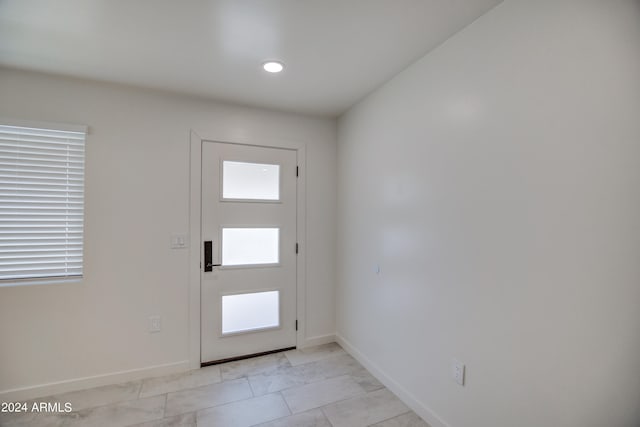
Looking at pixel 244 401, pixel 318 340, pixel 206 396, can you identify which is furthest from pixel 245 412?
pixel 318 340

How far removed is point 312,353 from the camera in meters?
3.01

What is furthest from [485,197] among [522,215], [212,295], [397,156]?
[212,295]

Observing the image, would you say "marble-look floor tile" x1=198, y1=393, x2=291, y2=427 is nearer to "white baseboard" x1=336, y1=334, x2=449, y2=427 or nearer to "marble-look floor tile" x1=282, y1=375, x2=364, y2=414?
"marble-look floor tile" x1=282, y1=375, x2=364, y2=414

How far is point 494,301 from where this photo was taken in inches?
61.9

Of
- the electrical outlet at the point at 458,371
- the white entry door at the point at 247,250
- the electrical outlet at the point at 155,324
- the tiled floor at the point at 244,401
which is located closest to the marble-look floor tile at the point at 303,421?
the tiled floor at the point at 244,401

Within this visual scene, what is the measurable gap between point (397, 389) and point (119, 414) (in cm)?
207

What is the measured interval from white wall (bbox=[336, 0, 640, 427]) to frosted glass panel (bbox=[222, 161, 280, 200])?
1.25 meters

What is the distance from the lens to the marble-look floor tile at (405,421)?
6.43 feet

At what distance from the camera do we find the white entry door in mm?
2785

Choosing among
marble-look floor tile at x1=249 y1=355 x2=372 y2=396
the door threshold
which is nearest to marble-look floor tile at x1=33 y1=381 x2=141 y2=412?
the door threshold

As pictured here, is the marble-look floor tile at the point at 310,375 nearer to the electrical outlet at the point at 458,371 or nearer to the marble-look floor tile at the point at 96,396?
the electrical outlet at the point at 458,371

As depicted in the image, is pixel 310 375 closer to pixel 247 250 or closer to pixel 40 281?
pixel 247 250

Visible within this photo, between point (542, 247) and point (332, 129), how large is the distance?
2450 millimetres

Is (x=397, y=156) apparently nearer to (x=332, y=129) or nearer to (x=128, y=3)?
(x=332, y=129)
